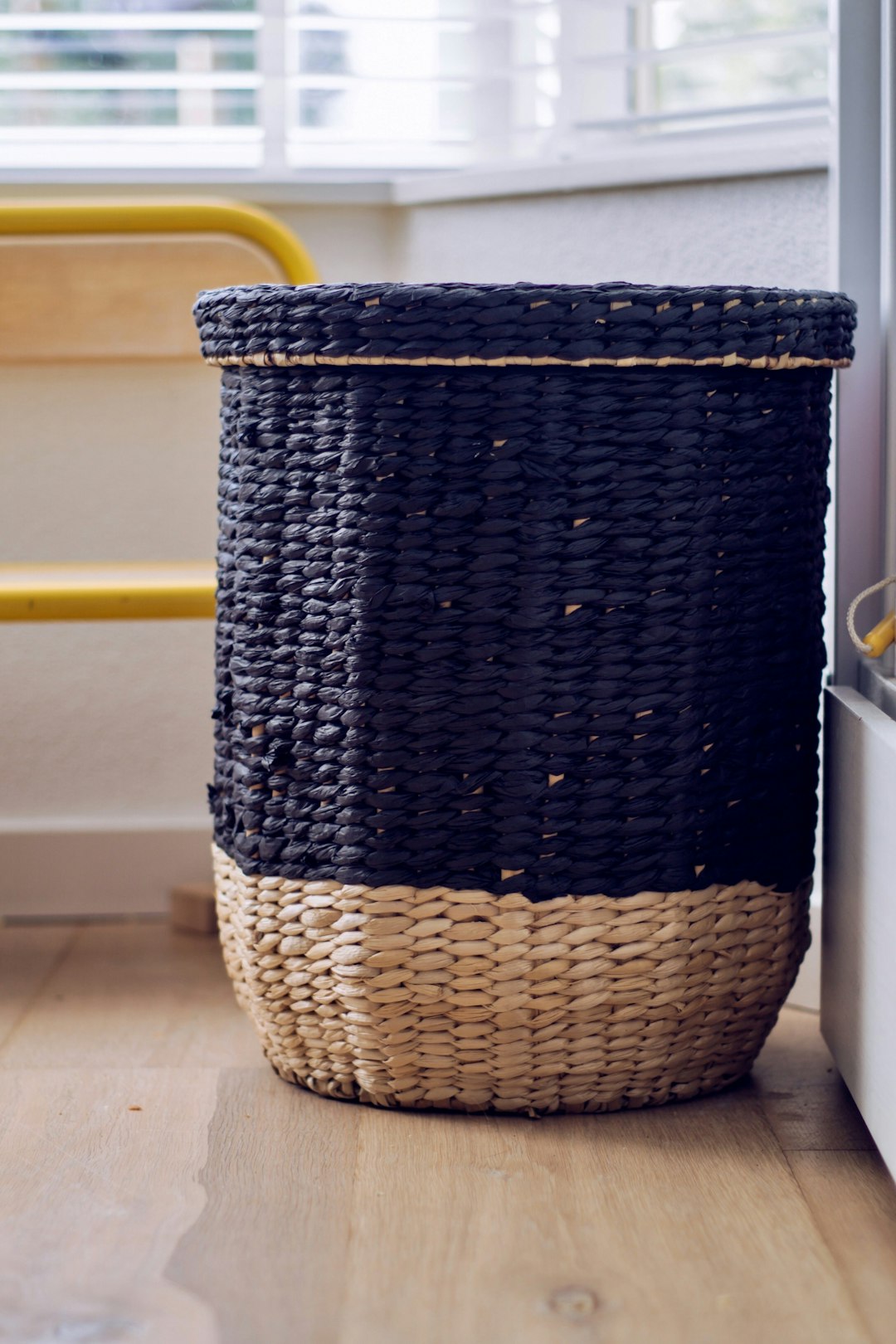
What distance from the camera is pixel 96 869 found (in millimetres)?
1508

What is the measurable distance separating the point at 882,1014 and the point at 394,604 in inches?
14.5

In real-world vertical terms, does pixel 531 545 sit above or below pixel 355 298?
below

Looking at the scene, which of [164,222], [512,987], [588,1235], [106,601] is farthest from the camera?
[164,222]

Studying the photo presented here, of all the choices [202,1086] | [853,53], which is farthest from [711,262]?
[202,1086]

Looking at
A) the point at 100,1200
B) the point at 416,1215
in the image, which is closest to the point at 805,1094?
the point at 416,1215

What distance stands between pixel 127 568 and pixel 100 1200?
64 centimetres

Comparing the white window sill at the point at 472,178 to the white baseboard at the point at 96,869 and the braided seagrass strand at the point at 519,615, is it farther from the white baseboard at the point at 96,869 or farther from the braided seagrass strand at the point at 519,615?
the white baseboard at the point at 96,869

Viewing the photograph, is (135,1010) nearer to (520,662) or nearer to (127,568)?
(127,568)

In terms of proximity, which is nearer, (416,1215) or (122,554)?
(416,1215)

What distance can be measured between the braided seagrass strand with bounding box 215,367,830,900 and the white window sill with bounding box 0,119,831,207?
45 cm

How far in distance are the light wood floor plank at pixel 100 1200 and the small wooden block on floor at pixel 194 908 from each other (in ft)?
1.21

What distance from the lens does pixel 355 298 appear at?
0.86 m

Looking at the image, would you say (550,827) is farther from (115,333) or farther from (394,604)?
(115,333)

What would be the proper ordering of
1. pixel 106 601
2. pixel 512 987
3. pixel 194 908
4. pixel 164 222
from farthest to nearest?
pixel 194 908
pixel 164 222
pixel 106 601
pixel 512 987
